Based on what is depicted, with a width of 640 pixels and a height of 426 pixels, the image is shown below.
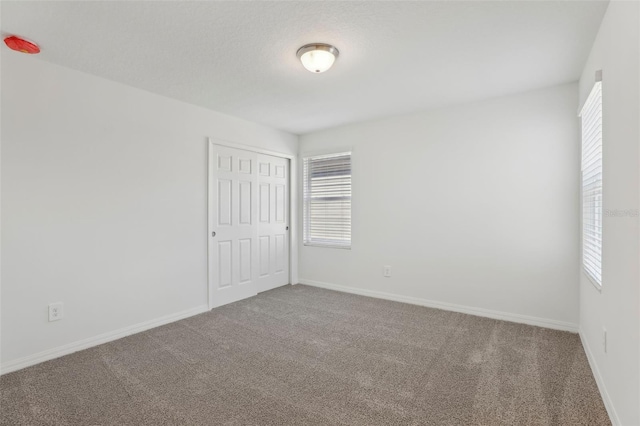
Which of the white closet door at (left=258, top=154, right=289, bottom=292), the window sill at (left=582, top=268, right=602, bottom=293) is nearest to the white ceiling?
the white closet door at (left=258, top=154, right=289, bottom=292)

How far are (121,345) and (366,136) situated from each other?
3.62 metres

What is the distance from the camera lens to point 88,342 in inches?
108

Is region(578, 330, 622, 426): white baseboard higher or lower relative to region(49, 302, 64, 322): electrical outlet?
lower

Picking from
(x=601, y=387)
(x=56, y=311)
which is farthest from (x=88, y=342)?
(x=601, y=387)

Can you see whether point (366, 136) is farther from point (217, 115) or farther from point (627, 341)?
point (627, 341)

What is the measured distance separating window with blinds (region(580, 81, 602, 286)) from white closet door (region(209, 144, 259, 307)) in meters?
3.57

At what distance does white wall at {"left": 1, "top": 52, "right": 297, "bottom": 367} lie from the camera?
238 centimetres

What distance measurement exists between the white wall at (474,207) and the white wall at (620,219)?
975 millimetres

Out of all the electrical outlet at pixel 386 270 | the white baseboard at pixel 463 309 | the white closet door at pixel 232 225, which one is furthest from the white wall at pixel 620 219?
the white closet door at pixel 232 225

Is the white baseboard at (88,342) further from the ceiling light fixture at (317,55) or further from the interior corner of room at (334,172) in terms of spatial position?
the ceiling light fixture at (317,55)

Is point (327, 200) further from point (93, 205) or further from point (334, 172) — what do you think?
point (93, 205)

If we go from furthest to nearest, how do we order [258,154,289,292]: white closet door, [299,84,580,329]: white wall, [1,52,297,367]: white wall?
[258,154,289,292]: white closet door
[299,84,580,329]: white wall
[1,52,297,367]: white wall

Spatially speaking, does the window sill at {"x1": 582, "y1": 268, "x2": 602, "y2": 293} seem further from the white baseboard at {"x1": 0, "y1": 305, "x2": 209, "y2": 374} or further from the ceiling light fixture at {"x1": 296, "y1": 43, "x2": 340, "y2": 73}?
the white baseboard at {"x1": 0, "y1": 305, "x2": 209, "y2": 374}

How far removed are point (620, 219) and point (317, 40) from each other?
7.02ft
